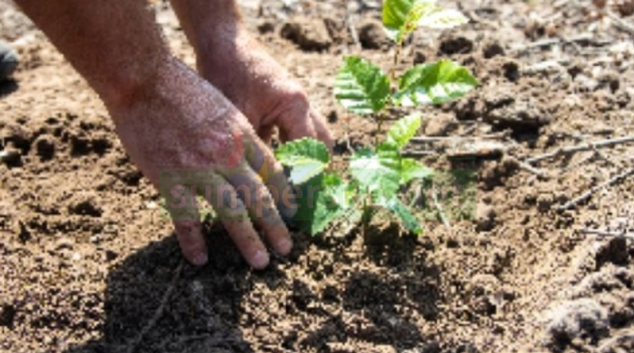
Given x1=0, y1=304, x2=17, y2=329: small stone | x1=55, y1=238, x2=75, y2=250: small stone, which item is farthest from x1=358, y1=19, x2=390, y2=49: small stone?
x1=0, y1=304, x2=17, y2=329: small stone

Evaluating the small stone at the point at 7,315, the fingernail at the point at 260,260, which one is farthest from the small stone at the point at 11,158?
the fingernail at the point at 260,260

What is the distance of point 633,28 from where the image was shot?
3.15 metres

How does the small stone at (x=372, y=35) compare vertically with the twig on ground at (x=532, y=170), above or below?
above

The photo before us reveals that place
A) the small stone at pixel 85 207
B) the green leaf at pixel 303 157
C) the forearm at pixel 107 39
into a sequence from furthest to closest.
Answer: the small stone at pixel 85 207 → the green leaf at pixel 303 157 → the forearm at pixel 107 39

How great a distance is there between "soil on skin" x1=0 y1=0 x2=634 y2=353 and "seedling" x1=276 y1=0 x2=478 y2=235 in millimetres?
217

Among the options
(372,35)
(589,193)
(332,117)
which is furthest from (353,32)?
(589,193)

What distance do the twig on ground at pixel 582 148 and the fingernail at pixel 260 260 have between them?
0.98 meters

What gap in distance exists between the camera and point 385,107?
88.7 inches

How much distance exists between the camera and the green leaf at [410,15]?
82.5 inches

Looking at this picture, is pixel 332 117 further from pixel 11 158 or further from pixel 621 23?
pixel 621 23

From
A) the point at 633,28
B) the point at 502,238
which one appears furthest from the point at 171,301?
the point at 633,28

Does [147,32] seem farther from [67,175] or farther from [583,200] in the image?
[583,200]

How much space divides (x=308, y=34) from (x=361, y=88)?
121cm

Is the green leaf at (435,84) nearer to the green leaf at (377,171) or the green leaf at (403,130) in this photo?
the green leaf at (403,130)
